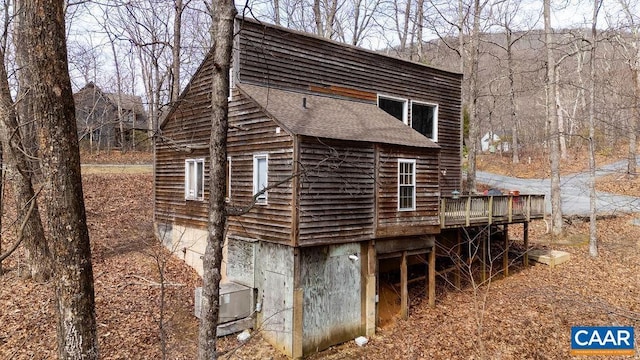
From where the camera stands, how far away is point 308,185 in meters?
10.2

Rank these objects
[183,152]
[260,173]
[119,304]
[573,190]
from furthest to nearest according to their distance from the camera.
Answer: [573,190]
[183,152]
[260,173]
[119,304]

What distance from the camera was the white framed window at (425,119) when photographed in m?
17.2

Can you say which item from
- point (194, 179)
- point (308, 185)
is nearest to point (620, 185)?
point (308, 185)

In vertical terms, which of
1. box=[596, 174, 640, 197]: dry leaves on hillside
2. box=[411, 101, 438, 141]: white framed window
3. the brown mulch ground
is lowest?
box=[596, 174, 640, 197]: dry leaves on hillside

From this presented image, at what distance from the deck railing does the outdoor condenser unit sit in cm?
678

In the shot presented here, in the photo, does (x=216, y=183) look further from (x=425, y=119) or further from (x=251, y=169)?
(x=425, y=119)

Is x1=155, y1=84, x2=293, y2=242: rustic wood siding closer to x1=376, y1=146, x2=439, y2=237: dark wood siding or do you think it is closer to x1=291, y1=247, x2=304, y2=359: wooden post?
x1=291, y1=247, x2=304, y2=359: wooden post

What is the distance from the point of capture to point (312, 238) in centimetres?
1029

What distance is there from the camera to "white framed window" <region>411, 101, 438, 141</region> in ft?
56.5

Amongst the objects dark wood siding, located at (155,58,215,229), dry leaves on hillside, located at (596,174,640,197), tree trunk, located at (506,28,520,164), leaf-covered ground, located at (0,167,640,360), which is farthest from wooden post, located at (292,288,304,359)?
dry leaves on hillside, located at (596,174,640,197)

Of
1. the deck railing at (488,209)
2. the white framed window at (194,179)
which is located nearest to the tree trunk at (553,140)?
the deck railing at (488,209)

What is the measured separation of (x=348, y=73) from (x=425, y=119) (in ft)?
15.0

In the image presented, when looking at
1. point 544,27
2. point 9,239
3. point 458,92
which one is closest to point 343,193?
point 458,92

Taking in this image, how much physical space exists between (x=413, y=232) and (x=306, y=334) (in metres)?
4.60
